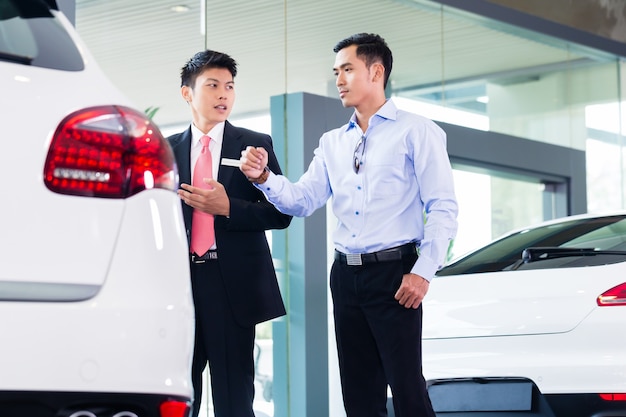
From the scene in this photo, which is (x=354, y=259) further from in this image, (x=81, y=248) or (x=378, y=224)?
(x=81, y=248)

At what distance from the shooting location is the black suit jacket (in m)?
3.72

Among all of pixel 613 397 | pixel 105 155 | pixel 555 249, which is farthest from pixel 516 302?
pixel 105 155

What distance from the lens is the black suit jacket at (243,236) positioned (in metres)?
3.72

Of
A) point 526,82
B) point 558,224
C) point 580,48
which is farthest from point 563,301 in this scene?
point 580,48

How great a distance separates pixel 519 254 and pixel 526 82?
198 inches

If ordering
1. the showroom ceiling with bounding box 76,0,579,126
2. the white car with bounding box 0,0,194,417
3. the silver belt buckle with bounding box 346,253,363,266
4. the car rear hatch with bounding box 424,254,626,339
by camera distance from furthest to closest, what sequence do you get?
1. the showroom ceiling with bounding box 76,0,579,126
2. the car rear hatch with bounding box 424,254,626,339
3. the silver belt buckle with bounding box 346,253,363,266
4. the white car with bounding box 0,0,194,417

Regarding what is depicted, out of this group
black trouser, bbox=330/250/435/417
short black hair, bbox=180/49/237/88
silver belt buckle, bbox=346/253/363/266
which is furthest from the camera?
short black hair, bbox=180/49/237/88

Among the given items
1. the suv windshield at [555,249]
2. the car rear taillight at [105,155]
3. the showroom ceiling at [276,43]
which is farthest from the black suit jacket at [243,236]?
the showroom ceiling at [276,43]

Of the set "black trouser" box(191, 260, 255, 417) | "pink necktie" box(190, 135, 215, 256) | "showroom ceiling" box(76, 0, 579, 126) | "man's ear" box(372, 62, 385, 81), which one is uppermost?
"showroom ceiling" box(76, 0, 579, 126)

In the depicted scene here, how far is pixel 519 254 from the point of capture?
4359 mm

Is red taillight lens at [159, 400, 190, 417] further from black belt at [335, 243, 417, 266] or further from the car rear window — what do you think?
black belt at [335, 243, 417, 266]

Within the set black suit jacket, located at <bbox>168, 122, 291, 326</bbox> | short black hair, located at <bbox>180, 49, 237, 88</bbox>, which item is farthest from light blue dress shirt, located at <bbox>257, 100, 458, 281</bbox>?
short black hair, located at <bbox>180, 49, 237, 88</bbox>

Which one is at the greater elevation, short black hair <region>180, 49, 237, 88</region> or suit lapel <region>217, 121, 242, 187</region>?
short black hair <region>180, 49, 237, 88</region>

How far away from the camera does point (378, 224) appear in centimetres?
371
